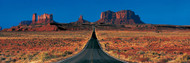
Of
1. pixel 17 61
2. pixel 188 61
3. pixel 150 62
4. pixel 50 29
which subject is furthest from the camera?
pixel 50 29

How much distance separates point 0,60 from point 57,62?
334 inches

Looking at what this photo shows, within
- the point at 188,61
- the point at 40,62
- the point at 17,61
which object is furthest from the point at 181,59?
the point at 17,61

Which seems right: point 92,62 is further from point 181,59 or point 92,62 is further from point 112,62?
point 181,59

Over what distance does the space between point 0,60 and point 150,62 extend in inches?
730

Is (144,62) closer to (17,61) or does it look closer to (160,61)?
(160,61)

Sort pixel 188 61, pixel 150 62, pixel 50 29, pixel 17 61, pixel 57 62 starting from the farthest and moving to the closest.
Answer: pixel 50 29 → pixel 17 61 → pixel 57 62 → pixel 150 62 → pixel 188 61

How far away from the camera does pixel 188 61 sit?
18.2m

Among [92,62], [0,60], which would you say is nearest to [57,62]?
[92,62]

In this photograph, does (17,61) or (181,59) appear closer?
(181,59)

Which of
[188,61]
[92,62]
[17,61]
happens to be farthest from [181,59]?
[17,61]

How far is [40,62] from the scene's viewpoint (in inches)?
853

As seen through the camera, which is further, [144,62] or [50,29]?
[50,29]

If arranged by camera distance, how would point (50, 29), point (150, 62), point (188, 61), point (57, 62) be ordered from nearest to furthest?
point (188, 61)
point (150, 62)
point (57, 62)
point (50, 29)

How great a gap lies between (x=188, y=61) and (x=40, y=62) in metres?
15.7
